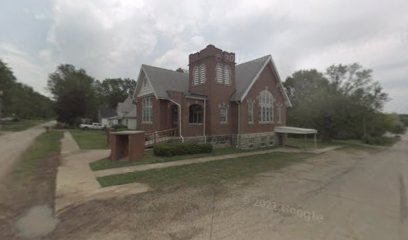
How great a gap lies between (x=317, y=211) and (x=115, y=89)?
80.4 meters

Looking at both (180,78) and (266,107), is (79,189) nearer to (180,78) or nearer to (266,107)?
(180,78)

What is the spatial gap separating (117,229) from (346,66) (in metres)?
38.8

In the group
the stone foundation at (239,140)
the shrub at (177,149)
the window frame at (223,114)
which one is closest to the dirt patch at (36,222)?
the shrub at (177,149)

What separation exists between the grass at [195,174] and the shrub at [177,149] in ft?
8.52

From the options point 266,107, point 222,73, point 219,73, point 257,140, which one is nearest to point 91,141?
point 219,73

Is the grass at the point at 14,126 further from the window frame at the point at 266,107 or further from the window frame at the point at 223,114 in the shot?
the window frame at the point at 266,107

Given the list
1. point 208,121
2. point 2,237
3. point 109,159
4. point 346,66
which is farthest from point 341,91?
point 2,237

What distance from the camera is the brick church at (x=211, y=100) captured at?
18934 mm

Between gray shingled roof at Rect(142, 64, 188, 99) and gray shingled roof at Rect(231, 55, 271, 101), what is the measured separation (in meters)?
4.47

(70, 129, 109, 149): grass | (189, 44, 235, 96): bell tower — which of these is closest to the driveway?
(189, 44, 235, 96): bell tower

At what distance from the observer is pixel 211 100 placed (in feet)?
63.9

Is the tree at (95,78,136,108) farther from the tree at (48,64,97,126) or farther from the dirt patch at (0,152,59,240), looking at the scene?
the dirt patch at (0,152,59,240)

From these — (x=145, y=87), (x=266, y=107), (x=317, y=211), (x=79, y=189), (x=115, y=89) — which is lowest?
(x=317, y=211)

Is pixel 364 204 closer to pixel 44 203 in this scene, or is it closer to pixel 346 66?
pixel 44 203
